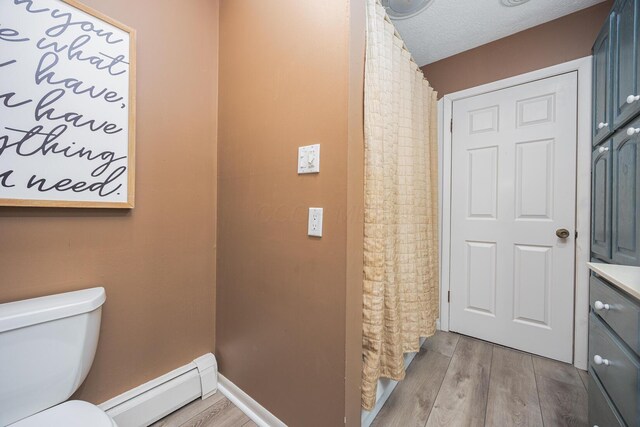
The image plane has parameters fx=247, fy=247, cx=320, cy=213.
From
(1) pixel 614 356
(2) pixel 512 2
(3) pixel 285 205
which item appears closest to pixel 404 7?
(2) pixel 512 2

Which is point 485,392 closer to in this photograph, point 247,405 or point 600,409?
point 600,409

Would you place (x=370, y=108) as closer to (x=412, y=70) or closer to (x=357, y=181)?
(x=357, y=181)

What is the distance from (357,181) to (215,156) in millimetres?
909

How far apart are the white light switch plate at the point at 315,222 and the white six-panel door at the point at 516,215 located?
63.7 inches

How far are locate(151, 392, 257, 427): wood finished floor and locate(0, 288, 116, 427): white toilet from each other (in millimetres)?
504

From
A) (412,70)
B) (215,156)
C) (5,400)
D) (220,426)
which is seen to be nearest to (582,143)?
(412,70)

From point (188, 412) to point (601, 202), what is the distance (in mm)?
2461

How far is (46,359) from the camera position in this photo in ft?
2.72

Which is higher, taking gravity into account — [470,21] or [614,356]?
[470,21]

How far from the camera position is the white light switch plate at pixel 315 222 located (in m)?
1.00

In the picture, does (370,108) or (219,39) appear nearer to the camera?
(370,108)

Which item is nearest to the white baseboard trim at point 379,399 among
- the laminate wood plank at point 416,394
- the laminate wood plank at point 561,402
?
the laminate wood plank at point 416,394

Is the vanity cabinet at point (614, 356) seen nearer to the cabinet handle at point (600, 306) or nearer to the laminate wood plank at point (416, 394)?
the cabinet handle at point (600, 306)

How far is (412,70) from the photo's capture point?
5.10ft
